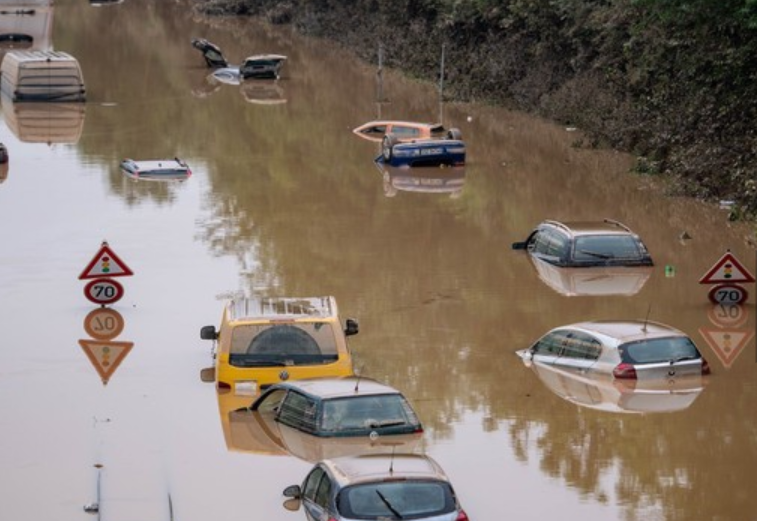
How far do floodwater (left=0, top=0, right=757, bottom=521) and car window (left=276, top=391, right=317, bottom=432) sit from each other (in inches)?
22.5

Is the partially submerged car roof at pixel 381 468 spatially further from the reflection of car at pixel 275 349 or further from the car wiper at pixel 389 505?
the reflection of car at pixel 275 349

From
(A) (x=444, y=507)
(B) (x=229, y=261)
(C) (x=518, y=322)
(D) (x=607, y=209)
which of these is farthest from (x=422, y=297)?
(A) (x=444, y=507)

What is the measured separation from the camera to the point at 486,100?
7088cm

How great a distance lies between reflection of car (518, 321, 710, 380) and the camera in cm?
2717

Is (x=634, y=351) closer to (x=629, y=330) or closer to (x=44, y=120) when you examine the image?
(x=629, y=330)

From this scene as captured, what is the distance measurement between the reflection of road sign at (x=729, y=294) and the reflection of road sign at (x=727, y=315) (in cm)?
11

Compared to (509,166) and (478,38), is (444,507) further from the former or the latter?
(478,38)

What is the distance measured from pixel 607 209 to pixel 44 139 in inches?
965

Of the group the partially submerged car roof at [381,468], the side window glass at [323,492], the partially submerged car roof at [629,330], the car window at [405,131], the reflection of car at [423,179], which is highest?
the car window at [405,131]

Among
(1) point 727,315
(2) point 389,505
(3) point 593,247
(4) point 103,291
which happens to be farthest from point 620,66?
(2) point 389,505

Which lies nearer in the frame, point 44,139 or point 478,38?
point 44,139

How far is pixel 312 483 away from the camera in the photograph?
1983 cm

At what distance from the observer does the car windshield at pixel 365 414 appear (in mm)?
23062

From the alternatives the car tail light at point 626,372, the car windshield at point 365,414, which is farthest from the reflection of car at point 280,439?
the car tail light at point 626,372
